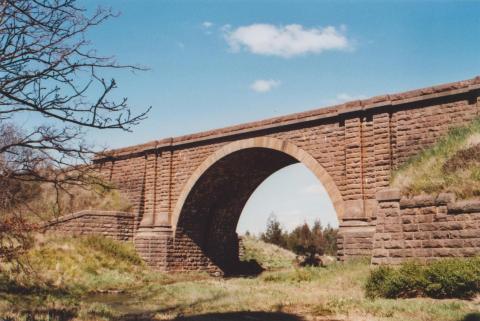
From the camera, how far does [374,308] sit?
8.34 meters

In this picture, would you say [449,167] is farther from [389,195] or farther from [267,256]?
[267,256]

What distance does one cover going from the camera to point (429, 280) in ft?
30.7

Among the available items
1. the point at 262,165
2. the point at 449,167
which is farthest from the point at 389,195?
the point at 262,165

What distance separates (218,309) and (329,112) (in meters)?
9.35

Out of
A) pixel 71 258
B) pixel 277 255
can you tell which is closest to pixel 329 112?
pixel 71 258

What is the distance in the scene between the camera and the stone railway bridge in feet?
49.4

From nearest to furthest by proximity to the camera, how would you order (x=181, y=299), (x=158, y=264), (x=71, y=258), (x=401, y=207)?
(x=401, y=207)
(x=181, y=299)
(x=71, y=258)
(x=158, y=264)

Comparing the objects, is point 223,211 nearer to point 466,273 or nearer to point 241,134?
point 241,134

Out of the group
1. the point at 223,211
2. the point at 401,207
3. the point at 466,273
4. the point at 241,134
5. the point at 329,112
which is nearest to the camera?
the point at 466,273

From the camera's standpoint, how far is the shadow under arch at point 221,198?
19853mm

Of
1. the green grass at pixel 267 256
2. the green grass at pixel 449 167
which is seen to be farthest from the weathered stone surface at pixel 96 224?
the green grass at pixel 449 167

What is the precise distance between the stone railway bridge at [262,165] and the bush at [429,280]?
15.4 feet

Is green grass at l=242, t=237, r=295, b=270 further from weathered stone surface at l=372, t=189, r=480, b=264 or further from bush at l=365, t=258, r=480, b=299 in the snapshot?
bush at l=365, t=258, r=480, b=299

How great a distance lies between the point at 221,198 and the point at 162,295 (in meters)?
10.0
